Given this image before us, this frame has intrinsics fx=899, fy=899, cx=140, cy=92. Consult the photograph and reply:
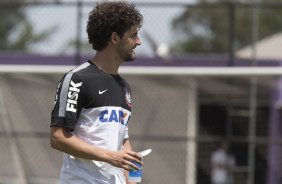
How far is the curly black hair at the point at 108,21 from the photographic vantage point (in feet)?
16.9

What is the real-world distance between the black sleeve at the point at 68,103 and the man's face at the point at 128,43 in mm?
364

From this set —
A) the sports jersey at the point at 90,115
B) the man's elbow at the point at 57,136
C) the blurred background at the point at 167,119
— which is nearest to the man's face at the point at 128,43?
the sports jersey at the point at 90,115

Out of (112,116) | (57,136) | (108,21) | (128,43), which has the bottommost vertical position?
(57,136)

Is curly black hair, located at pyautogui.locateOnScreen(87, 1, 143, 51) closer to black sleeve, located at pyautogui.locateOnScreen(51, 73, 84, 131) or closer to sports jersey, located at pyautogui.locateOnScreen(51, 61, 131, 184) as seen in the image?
sports jersey, located at pyautogui.locateOnScreen(51, 61, 131, 184)

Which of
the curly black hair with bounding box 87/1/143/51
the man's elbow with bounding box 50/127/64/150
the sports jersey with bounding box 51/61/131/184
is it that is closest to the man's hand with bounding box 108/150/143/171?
the sports jersey with bounding box 51/61/131/184

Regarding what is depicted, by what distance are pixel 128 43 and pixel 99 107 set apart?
1.43 feet

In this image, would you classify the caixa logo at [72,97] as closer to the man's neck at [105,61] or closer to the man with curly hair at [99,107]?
the man with curly hair at [99,107]

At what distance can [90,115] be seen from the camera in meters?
5.06

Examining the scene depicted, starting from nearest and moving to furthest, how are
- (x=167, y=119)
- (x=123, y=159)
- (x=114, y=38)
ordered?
(x=123, y=159), (x=114, y=38), (x=167, y=119)

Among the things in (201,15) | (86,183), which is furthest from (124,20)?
(201,15)

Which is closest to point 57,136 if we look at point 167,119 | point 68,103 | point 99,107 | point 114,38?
point 68,103

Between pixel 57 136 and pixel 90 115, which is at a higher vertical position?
pixel 90 115

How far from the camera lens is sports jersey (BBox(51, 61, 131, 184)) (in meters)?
4.96

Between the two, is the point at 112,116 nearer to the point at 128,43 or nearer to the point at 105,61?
the point at 105,61
